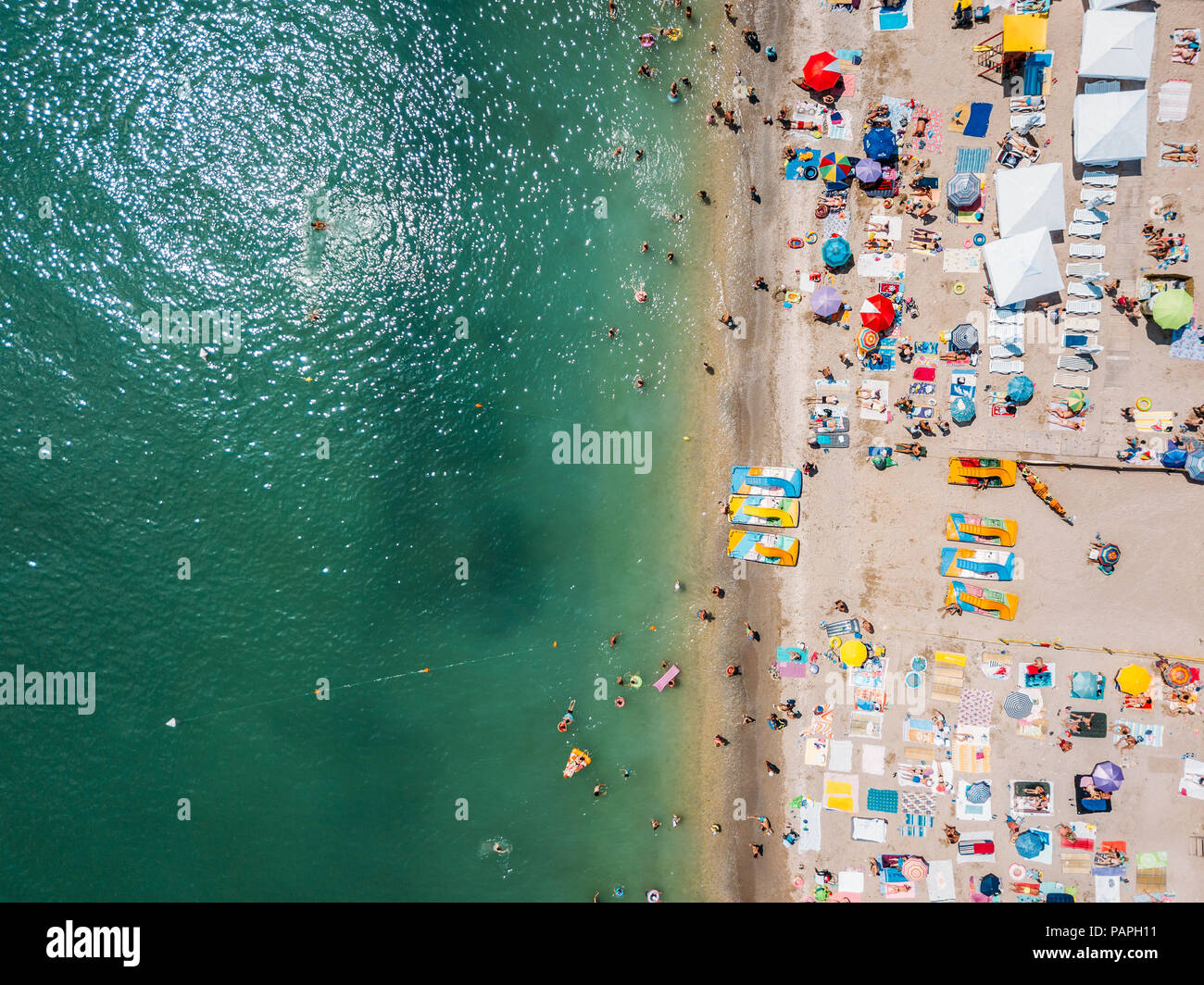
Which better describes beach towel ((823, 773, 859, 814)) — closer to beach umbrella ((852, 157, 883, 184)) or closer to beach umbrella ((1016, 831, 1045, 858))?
beach umbrella ((1016, 831, 1045, 858))

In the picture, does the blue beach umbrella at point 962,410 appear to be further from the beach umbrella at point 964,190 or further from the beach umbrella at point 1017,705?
the beach umbrella at point 1017,705

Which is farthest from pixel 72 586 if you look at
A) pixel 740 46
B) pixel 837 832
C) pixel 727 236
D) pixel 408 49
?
pixel 740 46

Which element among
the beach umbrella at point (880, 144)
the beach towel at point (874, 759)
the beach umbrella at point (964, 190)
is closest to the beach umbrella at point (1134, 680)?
the beach towel at point (874, 759)

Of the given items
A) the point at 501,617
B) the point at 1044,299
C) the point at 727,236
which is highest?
the point at 727,236

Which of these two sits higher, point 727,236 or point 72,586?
point 727,236

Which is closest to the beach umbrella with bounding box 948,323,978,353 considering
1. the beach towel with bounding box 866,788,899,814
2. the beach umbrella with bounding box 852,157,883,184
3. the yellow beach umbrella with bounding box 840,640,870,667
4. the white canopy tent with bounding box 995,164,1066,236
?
the white canopy tent with bounding box 995,164,1066,236
